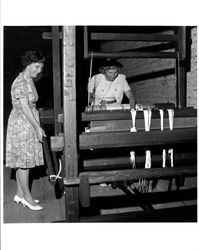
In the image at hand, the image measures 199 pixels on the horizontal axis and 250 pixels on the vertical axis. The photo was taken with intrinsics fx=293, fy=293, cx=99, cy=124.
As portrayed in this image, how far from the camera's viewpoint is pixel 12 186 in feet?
15.2

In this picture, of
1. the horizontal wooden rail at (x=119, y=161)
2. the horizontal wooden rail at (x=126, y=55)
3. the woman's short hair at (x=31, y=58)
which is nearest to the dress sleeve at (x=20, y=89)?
the woman's short hair at (x=31, y=58)

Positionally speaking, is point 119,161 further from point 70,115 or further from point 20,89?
point 20,89

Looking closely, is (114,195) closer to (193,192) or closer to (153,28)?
(193,192)

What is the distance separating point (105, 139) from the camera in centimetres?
228

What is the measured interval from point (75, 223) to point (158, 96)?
131 inches

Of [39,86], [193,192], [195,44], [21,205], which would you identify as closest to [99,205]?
[21,205]

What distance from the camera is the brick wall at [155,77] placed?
4023 millimetres

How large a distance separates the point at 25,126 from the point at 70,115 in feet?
4.44

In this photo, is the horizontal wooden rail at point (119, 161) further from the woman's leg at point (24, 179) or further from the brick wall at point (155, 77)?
the brick wall at point (155, 77)

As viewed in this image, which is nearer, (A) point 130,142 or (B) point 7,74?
(A) point 130,142

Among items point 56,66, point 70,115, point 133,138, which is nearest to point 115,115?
point 133,138

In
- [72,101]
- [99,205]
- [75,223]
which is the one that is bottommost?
[99,205]

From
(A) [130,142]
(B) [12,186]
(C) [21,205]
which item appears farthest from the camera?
(B) [12,186]

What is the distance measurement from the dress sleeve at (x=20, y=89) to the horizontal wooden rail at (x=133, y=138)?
1.22 m
